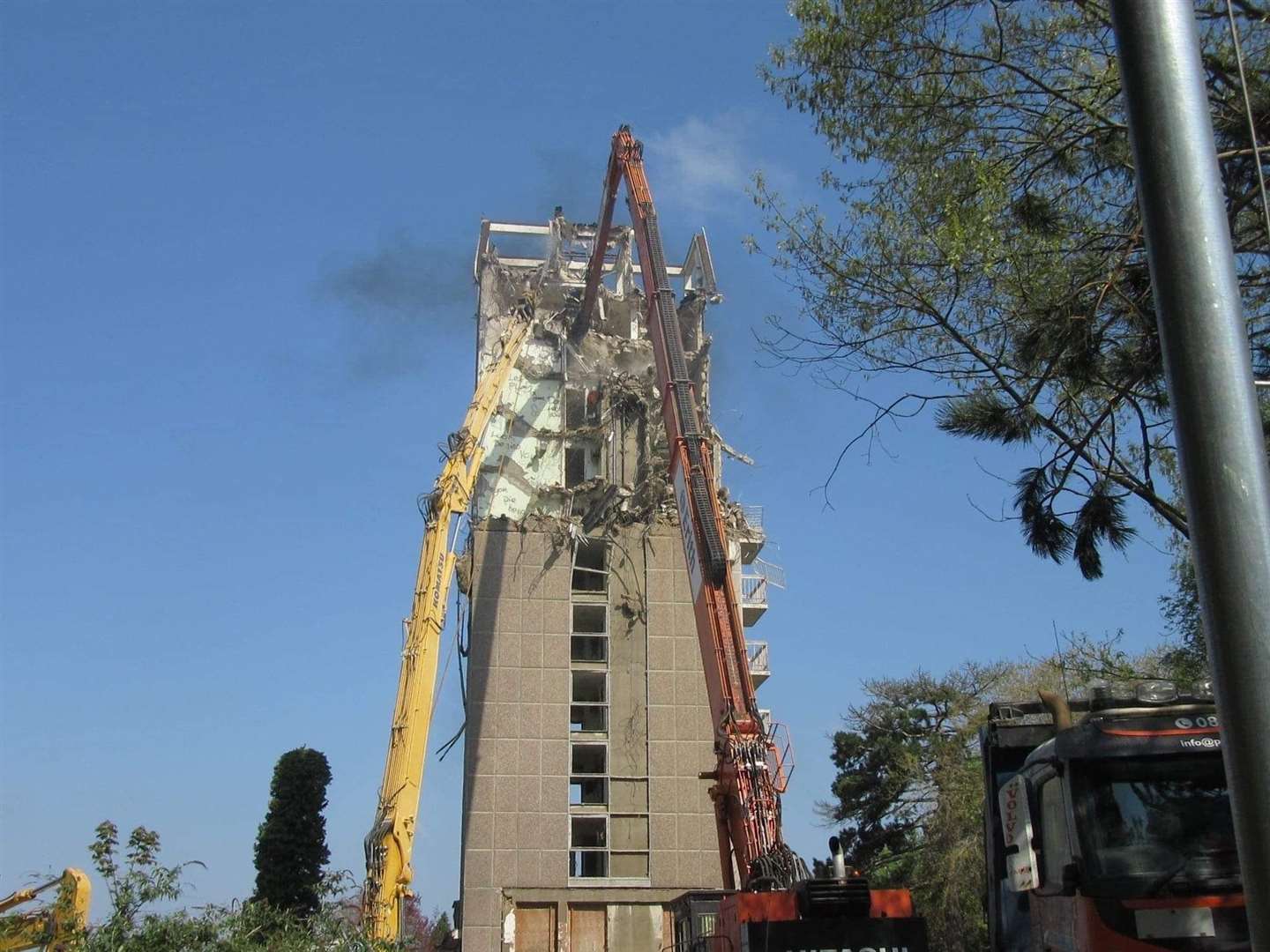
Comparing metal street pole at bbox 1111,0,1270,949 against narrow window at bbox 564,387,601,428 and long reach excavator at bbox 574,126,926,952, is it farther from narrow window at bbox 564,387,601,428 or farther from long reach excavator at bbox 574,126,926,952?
narrow window at bbox 564,387,601,428

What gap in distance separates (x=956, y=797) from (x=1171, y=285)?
34.1m

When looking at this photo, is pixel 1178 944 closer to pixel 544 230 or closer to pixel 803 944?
pixel 803 944

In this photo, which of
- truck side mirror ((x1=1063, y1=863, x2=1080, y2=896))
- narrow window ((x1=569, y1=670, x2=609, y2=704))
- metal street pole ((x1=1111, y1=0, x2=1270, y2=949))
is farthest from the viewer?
narrow window ((x1=569, y1=670, x2=609, y2=704))

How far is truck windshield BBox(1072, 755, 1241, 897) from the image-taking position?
7242mm

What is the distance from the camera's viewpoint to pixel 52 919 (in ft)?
43.5

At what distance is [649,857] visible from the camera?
39250 mm

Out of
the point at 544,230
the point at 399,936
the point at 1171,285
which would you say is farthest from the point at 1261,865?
the point at 544,230

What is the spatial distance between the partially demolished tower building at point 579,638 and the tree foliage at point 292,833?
6.03m

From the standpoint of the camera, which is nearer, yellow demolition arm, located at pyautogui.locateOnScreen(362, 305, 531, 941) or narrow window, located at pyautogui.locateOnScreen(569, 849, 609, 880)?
yellow demolition arm, located at pyautogui.locateOnScreen(362, 305, 531, 941)

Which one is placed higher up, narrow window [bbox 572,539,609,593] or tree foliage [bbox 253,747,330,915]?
narrow window [bbox 572,539,609,593]

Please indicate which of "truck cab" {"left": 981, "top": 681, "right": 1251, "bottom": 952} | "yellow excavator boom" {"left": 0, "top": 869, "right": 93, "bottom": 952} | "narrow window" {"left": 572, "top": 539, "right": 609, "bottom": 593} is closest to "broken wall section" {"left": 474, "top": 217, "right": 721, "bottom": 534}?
"narrow window" {"left": 572, "top": 539, "right": 609, "bottom": 593}

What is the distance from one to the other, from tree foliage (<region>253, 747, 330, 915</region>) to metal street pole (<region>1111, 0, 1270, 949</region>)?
32237 millimetres

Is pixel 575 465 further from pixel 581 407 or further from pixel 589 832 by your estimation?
pixel 589 832

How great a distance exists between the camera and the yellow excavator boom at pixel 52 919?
40.5 ft
